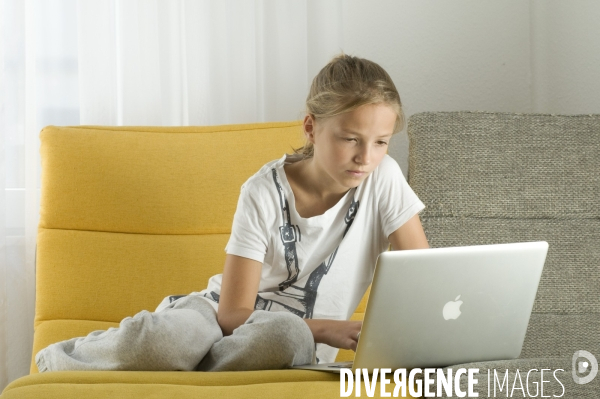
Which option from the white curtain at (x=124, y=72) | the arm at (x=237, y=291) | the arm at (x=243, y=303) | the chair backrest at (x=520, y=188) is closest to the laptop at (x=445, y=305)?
the arm at (x=243, y=303)

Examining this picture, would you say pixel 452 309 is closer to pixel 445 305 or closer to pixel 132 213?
pixel 445 305

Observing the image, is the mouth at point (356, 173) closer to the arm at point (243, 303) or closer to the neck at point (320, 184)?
the neck at point (320, 184)

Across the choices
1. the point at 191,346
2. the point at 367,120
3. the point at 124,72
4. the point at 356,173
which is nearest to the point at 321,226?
the point at 356,173

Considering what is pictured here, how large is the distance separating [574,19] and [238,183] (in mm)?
1201

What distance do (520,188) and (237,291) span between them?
80 centimetres

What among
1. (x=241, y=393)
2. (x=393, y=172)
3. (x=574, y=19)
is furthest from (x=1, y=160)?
(x=574, y=19)

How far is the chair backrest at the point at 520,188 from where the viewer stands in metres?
1.84

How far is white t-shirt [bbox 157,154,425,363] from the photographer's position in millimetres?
1568

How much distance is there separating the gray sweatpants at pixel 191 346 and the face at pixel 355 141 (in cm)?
36

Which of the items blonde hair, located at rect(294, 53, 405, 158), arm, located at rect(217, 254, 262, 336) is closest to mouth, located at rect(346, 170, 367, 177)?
blonde hair, located at rect(294, 53, 405, 158)

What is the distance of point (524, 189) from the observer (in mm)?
1875

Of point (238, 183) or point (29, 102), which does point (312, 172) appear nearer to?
point (238, 183)

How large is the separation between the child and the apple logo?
208mm

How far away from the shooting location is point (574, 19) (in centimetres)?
236
